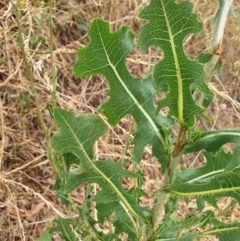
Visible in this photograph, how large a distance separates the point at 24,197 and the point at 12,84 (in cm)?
42

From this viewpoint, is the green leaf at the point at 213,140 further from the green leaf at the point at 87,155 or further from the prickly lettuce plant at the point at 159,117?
the green leaf at the point at 87,155

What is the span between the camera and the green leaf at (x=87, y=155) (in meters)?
0.88

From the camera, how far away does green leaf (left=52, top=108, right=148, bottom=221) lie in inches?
34.7

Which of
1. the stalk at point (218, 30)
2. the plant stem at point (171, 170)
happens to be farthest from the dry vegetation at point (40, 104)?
the stalk at point (218, 30)

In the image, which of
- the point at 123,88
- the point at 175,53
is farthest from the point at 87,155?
the point at 175,53

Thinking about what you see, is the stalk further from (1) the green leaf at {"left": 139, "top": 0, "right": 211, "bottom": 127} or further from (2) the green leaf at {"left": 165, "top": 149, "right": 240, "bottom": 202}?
(2) the green leaf at {"left": 165, "top": 149, "right": 240, "bottom": 202}

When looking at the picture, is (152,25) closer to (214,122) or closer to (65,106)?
(65,106)

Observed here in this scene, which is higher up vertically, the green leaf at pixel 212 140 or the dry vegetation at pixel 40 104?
the green leaf at pixel 212 140

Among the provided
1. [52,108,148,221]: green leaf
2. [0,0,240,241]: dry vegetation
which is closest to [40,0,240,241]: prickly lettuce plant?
[52,108,148,221]: green leaf

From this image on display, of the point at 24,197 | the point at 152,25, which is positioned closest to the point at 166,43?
the point at 152,25

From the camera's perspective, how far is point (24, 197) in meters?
1.96

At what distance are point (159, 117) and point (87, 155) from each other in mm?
137

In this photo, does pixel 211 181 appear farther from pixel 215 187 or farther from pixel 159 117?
pixel 159 117

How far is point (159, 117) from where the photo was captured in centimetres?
92
